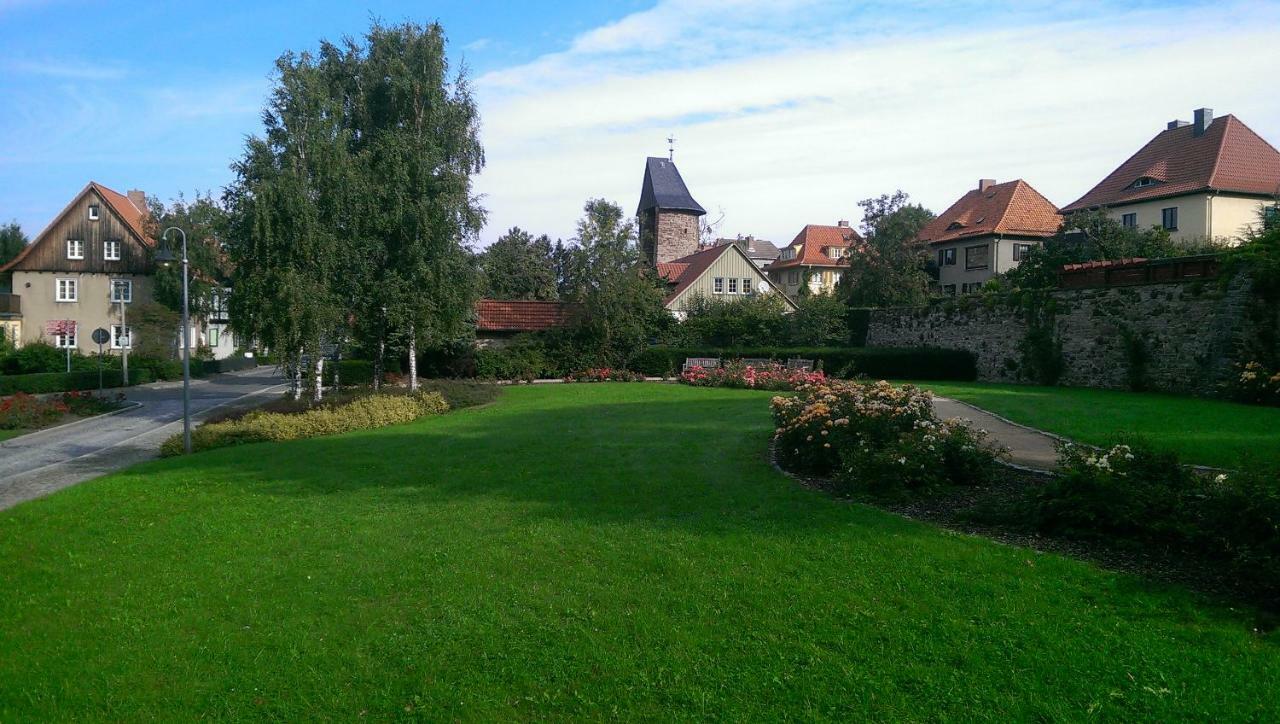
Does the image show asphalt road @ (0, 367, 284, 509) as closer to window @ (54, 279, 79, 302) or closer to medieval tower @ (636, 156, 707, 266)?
window @ (54, 279, 79, 302)

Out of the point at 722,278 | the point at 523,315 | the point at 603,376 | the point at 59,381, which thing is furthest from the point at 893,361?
the point at 59,381

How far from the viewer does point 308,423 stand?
19.4 m

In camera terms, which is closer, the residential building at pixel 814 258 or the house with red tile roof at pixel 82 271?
the house with red tile roof at pixel 82 271

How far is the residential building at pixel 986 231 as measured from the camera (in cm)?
5419

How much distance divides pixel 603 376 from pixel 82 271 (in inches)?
1314

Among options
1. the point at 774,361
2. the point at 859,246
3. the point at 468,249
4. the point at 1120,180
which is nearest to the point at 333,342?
the point at 468,249

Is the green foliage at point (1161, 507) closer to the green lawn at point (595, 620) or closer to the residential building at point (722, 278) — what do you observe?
the green lawn at point (595, 620)

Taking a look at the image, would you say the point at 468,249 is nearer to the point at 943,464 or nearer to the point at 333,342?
the point at 333,342

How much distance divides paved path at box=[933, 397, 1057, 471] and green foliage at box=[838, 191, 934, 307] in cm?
3659

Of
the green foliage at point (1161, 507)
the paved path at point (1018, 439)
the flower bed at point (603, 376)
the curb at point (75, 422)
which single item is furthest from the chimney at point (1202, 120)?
the curb at point (75, 422)

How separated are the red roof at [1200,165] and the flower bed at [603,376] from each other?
95.5 ft

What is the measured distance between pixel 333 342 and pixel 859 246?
130 feet

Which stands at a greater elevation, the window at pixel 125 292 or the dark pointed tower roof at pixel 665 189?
the dark pointed tower roof at pixel 665 189

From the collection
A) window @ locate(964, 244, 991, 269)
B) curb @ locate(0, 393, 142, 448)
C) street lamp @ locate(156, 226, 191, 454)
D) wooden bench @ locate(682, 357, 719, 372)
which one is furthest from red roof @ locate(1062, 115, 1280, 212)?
curb @ locate(0, 393, 142, 448)
